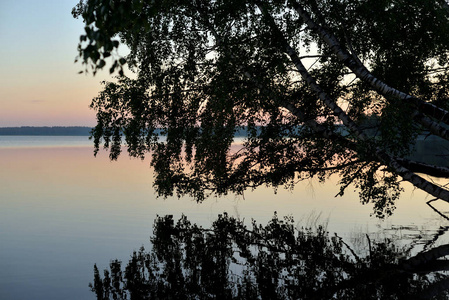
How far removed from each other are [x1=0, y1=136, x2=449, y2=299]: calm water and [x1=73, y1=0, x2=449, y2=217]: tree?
371 cm

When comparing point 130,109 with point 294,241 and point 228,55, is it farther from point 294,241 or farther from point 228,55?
point 294,241

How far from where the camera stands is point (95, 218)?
27.5 meters

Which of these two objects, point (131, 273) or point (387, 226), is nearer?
point (131, 273)

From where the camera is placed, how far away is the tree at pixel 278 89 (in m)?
18.3

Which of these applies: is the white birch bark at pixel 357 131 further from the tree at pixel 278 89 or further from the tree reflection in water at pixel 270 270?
the tree reflection in water at pixel 270 270

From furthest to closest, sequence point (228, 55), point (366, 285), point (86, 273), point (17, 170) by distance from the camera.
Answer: point (17, 170) → point (228, 55) → point (86, 273) → point (366, 285)

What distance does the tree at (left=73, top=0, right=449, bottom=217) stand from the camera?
60.1 ft

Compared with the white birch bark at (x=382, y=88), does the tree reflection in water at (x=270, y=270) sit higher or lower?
lower

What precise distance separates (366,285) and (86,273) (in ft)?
26.9

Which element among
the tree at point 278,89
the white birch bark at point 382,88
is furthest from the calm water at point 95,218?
the white birch bark at point 382,88

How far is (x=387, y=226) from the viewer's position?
23672 mm

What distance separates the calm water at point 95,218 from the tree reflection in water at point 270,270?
1.23 metres

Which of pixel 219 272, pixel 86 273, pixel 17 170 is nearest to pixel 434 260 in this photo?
pixel 219 272

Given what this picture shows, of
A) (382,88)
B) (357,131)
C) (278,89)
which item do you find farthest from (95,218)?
(382,88)
